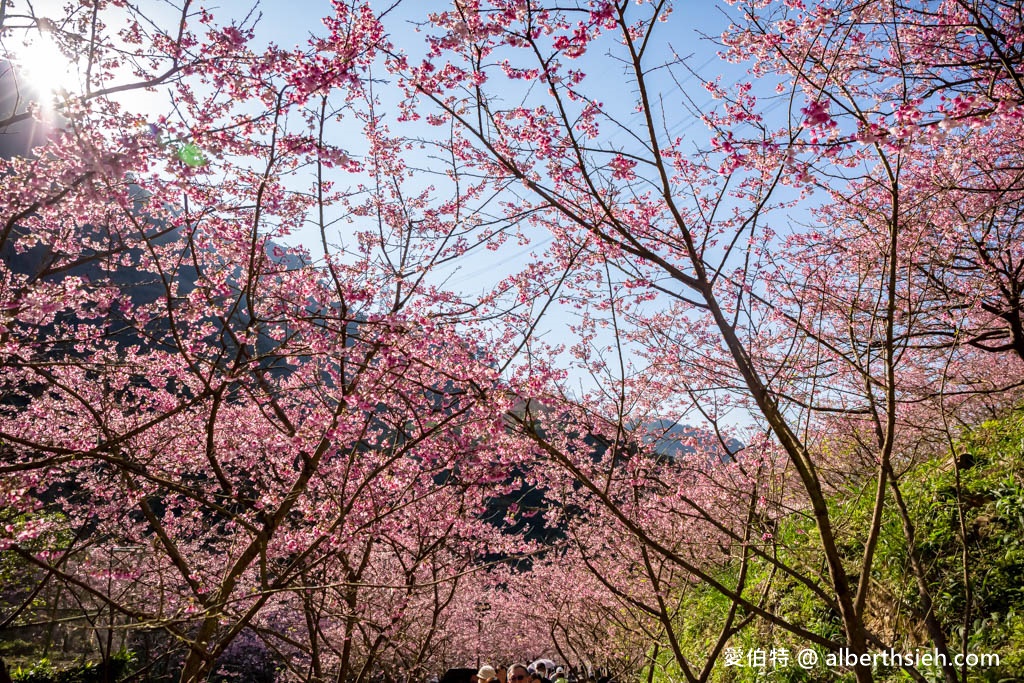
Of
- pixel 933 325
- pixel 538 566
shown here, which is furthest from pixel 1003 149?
pixel 538 566

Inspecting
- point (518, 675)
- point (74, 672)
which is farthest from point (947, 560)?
point (74, 672)

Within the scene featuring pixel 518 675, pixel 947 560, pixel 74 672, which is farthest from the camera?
pixel 74 672

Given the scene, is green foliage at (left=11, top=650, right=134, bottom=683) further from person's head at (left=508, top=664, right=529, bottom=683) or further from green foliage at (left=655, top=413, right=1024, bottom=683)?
green foliage at (left=655, top=413, right=1024, bottom=683)

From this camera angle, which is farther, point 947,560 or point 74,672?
point 74,672

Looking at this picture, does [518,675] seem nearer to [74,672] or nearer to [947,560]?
[947,560]

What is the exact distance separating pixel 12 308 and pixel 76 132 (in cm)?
124

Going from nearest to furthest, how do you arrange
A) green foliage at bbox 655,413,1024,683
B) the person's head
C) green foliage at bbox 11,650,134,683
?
1. green foliage at bbox 655,413,1024,683
2. the person's head
3. green foliage at bbox 11,650,134,683

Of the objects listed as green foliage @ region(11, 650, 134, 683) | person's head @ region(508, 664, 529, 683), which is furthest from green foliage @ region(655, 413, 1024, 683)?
green foliage @ region(11, 650, 134, 683)

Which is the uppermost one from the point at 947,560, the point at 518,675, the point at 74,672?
the point at 947,560

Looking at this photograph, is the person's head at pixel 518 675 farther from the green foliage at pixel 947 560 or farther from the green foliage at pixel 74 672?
the green foliage at pixel 74 672

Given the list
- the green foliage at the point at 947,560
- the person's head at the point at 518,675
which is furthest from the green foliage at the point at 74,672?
the green foliage at the point at 947,560

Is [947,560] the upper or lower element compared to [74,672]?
upper

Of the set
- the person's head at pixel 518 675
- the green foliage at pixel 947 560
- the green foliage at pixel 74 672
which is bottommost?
the green foliage at pixel 74 672

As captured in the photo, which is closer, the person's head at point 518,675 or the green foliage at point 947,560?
the green foliage at point 947,560
